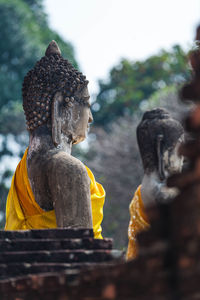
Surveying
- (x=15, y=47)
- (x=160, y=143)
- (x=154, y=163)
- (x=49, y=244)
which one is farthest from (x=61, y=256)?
(x=15, y=47)

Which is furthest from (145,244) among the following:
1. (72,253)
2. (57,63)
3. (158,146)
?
(57,63)

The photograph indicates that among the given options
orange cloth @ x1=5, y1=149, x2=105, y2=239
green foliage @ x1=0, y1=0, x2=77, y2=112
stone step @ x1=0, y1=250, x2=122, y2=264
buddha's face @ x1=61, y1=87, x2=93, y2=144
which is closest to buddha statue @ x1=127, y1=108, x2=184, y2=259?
orange cloth @ x1=5, y1=149, x2=105, y2=239

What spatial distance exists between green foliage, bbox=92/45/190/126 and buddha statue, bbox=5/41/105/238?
36.1 metres

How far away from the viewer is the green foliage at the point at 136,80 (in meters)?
42.7

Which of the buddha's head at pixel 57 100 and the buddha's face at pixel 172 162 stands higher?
the buddha's head at pixel 57 100

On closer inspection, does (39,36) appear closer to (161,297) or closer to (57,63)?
(57,63)

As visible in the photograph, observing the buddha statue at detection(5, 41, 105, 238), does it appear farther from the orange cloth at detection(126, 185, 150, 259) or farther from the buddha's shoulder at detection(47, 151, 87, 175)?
the orange cloth at detection(126, 185, 150, 259)

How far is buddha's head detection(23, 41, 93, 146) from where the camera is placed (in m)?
6.10

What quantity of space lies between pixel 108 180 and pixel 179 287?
2673 centimetres

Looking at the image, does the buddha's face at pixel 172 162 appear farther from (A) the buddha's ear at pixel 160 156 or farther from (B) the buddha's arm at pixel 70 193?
(B) the buddha's arm at pixel 70 193

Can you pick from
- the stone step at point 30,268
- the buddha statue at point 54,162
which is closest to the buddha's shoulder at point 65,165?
the buddha statue at point 54,162

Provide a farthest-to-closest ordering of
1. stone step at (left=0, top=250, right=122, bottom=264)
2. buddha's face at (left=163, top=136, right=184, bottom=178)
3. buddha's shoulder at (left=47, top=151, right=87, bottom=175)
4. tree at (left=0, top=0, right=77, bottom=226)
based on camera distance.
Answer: tree at (left=0, top=0, right=77, bottom=226) → buddha's face at (left=163, top=136, right=184, bottom=178) → buddha's shoulder at (left=47, top=151, right=87, bottom=175) → stone step at (left=0, top=250, right=122, bottom=264)

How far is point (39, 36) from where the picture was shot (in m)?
44.1

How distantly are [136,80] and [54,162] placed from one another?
1529 inches
